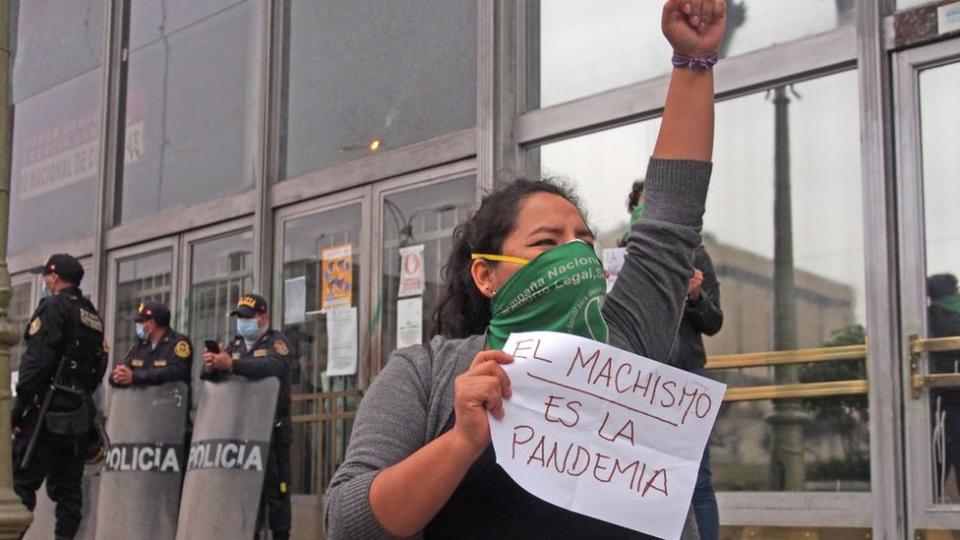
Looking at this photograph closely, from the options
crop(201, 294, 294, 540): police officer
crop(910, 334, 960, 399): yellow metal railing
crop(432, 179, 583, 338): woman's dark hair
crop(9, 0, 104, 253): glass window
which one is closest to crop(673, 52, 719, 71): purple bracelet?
crop(432, 179, 583, 338): woman's dark hair

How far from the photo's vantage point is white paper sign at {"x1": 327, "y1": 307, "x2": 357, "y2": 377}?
8.95 meters

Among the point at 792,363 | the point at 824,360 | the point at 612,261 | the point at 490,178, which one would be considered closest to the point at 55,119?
the point at 490,178

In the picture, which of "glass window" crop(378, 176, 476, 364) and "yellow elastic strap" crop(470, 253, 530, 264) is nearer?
"yellow elastic strap" crop(470, 253, 530, 264)

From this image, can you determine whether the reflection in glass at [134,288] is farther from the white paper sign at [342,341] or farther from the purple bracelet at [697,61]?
the purple bracelet at [697,61]

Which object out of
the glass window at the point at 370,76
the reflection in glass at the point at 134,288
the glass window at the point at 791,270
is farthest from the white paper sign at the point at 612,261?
the reflection in glass at the point at 134,288

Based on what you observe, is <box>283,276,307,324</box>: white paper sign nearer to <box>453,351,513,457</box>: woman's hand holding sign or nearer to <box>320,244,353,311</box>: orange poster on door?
<box>320,244,353,311</box>: orange poster on door

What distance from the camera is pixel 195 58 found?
10906 mm

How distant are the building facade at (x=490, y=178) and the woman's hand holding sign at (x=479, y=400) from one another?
1217mm

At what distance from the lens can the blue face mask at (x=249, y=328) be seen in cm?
883

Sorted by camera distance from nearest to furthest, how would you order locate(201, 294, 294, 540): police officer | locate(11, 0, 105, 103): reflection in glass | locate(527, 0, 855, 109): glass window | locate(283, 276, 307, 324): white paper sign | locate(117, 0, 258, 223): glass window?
locate(527, 0, 855, 109): glass window, locate(201, 294, 294, 540): police officer, locate(283, 276, 307, 324): white paper sign, locate(117, 0, 258, 223): glass window, locate(11, 0, 105, 103): reflection in glass

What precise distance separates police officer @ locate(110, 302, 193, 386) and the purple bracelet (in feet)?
23.9

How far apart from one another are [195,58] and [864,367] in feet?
21.9

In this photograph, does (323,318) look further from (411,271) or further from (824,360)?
(824,360)

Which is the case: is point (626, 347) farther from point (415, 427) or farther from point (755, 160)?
point (755, 160)
